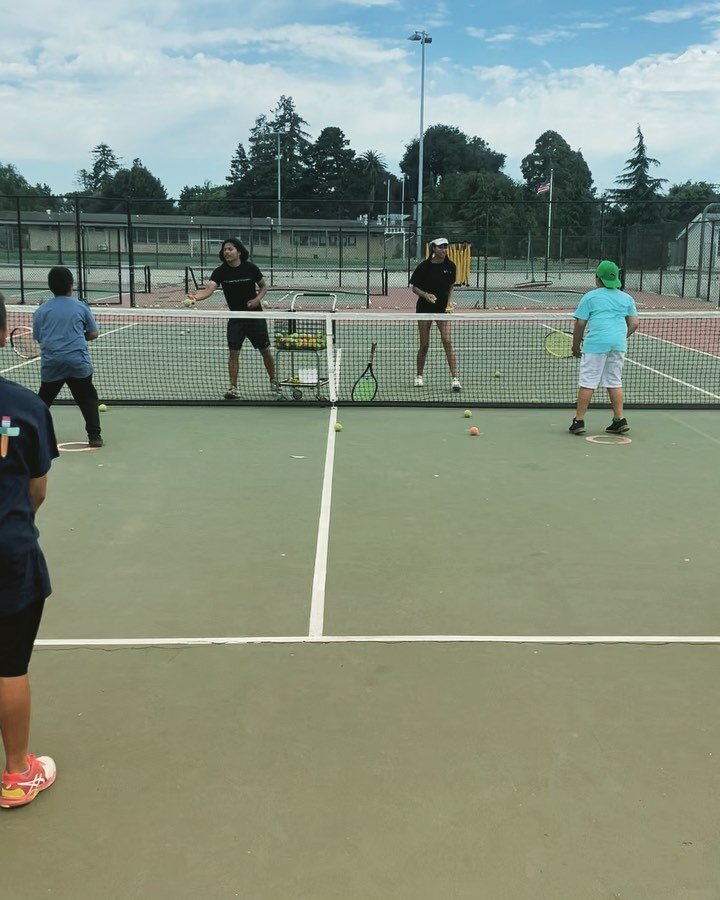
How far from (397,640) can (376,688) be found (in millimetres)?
468

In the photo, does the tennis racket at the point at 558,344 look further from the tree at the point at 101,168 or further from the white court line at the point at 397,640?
the tree at the point at 101,168

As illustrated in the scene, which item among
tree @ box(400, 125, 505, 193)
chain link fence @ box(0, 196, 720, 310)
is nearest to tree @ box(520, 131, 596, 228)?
tree @ box(400, 125, 505, 193)

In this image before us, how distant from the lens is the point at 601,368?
873cm

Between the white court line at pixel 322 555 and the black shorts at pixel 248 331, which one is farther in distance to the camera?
the black shorts at pixel 248 331

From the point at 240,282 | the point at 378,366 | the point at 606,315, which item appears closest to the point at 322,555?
the point at 606,315

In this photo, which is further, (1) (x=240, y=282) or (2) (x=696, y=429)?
(1) (x=240, y=282)

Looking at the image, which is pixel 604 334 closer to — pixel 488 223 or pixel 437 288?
pixel 437 288

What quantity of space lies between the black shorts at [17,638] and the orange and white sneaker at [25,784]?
0.35 m

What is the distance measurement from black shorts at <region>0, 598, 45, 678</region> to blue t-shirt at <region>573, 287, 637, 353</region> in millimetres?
6683

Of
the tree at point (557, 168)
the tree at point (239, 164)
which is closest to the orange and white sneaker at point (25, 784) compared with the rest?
the tree at point (557, 168)

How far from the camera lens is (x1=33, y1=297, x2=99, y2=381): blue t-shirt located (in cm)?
803

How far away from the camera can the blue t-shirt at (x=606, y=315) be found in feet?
28.2

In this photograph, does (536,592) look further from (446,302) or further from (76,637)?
(446,302)

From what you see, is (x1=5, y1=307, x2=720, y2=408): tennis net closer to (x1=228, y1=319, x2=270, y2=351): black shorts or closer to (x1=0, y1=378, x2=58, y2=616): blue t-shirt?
(x1=228, y1=319, x2=270, y2=351): black shorts
